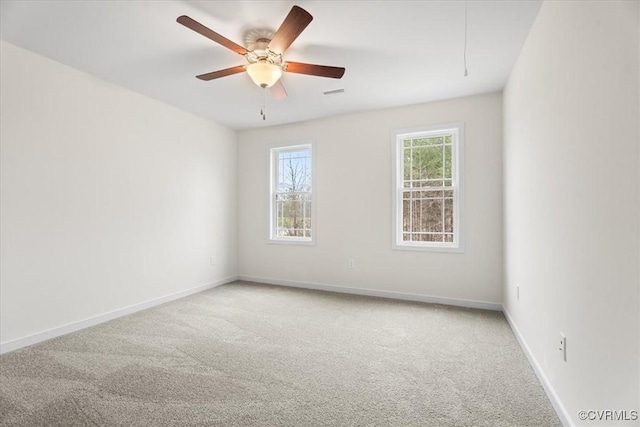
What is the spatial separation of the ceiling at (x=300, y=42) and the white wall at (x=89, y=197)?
1.07 ft

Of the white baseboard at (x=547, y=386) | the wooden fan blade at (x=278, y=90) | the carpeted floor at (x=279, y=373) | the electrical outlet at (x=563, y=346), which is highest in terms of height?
the wooden fan blade at (x=278, y=90)

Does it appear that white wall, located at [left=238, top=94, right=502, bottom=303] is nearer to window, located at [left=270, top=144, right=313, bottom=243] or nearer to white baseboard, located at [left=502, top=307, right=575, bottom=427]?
window, located at [left=270, top=144, right=313, bottom=243]

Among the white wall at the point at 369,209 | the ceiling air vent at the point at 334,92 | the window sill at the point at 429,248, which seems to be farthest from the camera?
the window sill at the point at 429,248

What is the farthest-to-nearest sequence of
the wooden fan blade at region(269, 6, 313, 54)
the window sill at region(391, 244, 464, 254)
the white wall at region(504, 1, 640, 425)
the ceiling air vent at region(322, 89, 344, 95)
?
the window sill at region(391, 244, 464, 254), the ceiling air vent at region(322, 89, 344, 95), the wooden fan blade at region(269, 6, 313, 54), the white wall at region(504, 1, 640, 425)

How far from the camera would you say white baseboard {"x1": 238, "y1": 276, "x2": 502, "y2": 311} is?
148 inches

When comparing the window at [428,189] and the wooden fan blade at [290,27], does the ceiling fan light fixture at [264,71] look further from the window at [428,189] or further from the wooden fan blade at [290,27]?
the window at [428,189]

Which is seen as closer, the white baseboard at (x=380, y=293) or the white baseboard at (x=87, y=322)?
the white baseboard at (x=87, y=322)

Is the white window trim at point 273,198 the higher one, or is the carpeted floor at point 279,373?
the white window trim at point 273,198

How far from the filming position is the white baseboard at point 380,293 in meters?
3.76

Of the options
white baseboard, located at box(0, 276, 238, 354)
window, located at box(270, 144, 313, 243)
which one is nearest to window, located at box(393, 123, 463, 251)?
window, located at box(270, 144, 313, 243)

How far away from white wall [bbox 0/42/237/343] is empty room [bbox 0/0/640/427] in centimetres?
2

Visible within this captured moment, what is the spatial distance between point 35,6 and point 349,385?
335cm

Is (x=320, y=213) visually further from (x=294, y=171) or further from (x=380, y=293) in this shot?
(x=380, y=293)

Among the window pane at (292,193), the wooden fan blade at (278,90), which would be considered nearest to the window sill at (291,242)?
the window pane at (292,193)
